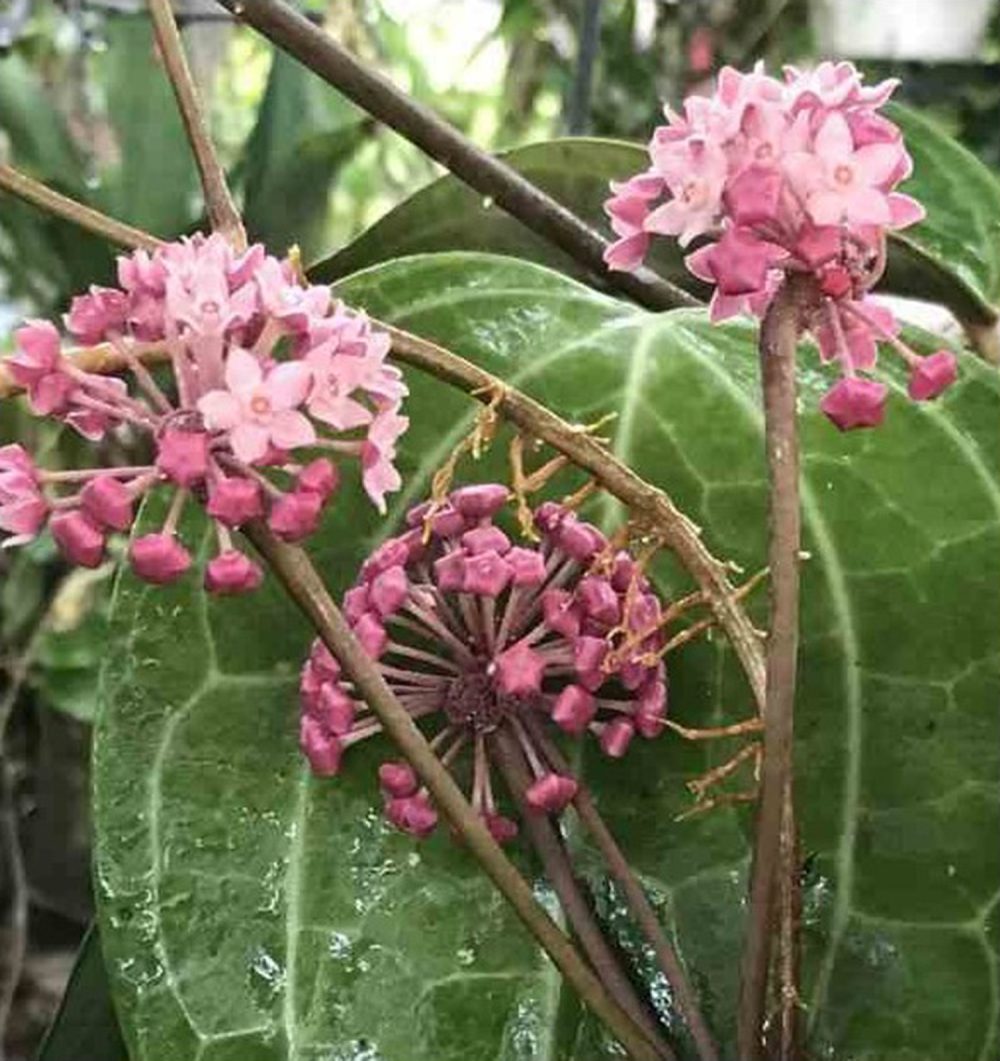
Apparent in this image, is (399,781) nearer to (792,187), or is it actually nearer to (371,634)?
(371,634)

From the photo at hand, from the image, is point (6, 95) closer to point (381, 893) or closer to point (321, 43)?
point (321, 43)

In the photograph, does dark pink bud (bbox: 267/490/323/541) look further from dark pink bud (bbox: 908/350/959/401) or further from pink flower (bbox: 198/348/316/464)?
dark pink bud (bbox: 908/350/959/401)

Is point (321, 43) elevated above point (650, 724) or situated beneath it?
elevated above

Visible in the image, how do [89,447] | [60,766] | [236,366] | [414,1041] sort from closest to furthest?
[236,366] < [414,1041] < [89,447] < [60,766]

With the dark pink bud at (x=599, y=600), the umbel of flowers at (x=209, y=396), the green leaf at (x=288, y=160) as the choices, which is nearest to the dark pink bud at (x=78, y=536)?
the umbel of flowers at (x=209, y=396)

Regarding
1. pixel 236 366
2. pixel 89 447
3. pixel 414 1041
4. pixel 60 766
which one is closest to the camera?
pixel 236 366

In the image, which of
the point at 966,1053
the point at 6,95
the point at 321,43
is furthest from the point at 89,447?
the point at 966,1053
